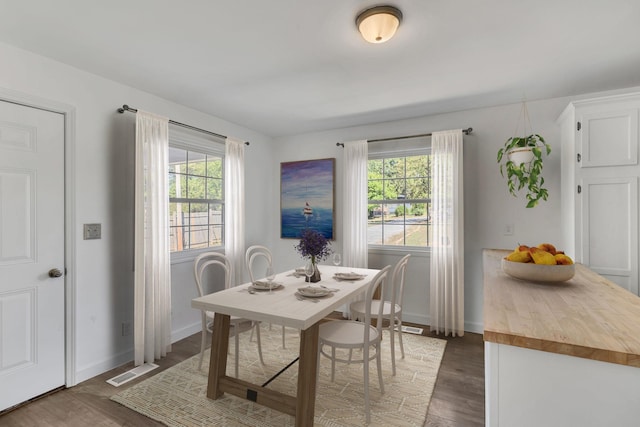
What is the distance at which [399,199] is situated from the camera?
3.83 metres

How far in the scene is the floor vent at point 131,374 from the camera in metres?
2.41

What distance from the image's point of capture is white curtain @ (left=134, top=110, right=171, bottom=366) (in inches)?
105

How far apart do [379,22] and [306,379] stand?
2.08m

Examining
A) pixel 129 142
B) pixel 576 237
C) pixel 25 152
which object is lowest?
pixel 576 237

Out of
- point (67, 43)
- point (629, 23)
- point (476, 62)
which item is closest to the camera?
point (629, 23)

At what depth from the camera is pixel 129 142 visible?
9.07 ft

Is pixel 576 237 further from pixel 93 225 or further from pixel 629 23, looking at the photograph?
pixel 93 225

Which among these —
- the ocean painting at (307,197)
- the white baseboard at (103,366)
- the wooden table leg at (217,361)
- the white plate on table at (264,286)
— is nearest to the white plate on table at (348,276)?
the white plate on table at (264,286)

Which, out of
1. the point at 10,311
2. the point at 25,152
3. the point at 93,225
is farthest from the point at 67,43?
the point at 10,311

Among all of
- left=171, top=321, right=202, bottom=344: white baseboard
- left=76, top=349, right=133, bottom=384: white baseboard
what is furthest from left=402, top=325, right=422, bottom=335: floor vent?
left=76, top=349, right=133, bottom=384: white baseboard

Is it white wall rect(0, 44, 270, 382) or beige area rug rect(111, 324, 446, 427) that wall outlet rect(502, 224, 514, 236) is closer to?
beige area rug rect(111, 324, 446, 427)

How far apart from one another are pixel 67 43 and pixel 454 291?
12.8 ft

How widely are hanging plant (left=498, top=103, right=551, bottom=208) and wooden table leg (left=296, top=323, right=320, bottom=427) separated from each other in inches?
95.0

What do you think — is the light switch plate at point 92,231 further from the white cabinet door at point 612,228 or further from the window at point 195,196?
the white cabinet door at point 612,228
